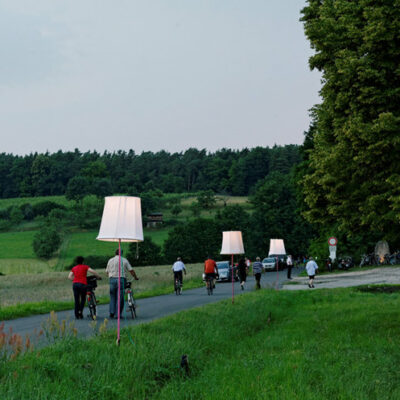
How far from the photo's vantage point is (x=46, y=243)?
91688mm

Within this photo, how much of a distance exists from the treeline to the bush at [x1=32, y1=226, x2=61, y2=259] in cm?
3913

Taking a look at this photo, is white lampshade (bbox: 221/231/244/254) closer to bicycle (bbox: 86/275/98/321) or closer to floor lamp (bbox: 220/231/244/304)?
floor lamp (bbox: 220/231/244/304)

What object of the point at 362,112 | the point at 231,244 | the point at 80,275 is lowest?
the point at 80,275

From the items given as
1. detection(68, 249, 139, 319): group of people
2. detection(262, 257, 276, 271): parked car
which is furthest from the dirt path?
detection(262, 257, 276, 271): parked car

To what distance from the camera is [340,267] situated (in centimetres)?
5709

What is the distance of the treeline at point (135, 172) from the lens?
144 metres

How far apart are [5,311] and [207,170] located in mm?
150119

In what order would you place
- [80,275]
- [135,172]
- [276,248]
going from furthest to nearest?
1. [135,172]
2. [276,248]
3. [80,275]

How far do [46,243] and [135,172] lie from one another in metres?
70.8

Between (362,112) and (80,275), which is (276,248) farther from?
(362,112)

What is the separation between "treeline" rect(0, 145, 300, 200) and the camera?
5674 inches

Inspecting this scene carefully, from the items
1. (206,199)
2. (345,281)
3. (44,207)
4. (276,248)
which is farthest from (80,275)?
(206,199)

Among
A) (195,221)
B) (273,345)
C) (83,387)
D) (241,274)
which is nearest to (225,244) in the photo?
(273,345)

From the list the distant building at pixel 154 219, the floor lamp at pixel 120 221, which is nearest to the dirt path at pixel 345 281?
the floor lamp at pixel 120 221
